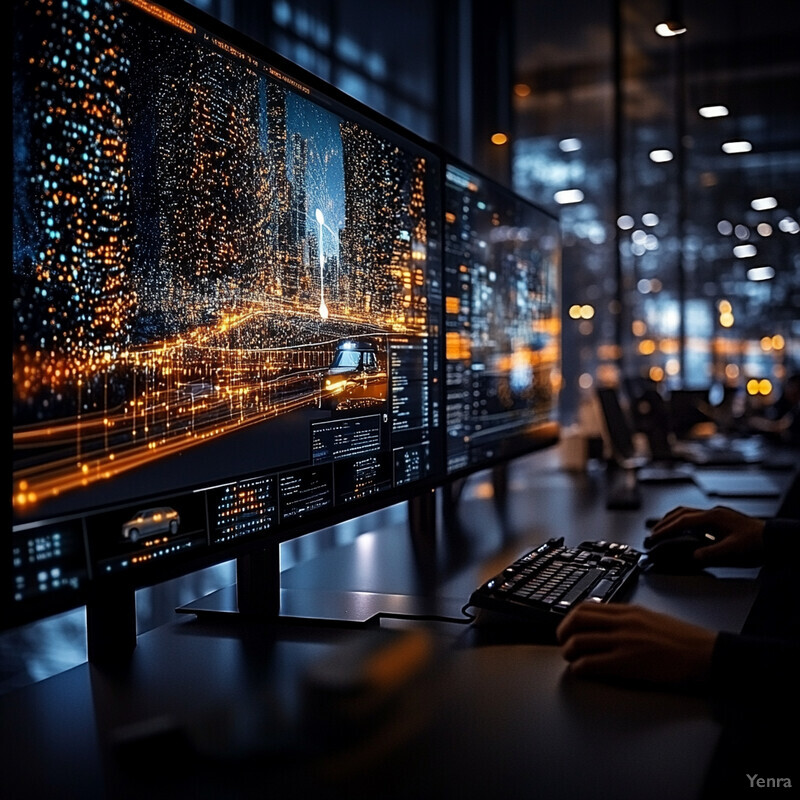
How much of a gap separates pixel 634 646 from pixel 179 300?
0.61 meters

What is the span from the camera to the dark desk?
0.78 metres

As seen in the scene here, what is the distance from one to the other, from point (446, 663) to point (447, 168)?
1.05 metres

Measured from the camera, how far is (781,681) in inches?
37.2

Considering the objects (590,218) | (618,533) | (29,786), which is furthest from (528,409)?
(590,218)

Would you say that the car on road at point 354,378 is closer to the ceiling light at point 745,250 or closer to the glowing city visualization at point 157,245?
the glowing city visualization at point 157,245

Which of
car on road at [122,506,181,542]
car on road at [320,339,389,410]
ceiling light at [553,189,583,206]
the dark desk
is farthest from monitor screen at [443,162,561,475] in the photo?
ceiling light at [553,189,583,206]

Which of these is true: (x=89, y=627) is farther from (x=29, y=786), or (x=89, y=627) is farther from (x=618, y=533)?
(x=618, y=533)

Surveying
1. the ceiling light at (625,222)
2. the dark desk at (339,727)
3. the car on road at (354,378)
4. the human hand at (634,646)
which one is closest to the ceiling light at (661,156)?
the ceiling light at (625,222)

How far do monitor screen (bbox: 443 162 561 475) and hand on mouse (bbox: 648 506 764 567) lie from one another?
0.42 meters

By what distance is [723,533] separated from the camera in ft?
5.56

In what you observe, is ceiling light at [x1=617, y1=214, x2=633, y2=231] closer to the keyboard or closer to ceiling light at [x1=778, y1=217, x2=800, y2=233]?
ceiling light at [x1=778, y1=217, x2=800, y2=233]

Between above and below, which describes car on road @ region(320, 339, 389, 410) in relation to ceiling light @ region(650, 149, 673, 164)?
below

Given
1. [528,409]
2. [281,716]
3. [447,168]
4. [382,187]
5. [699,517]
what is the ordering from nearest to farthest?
1. [281,716]
2. [382,187]
3. [699,517]
4. [447,168]
5. [528,409]

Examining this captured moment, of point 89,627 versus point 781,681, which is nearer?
point 781,681
